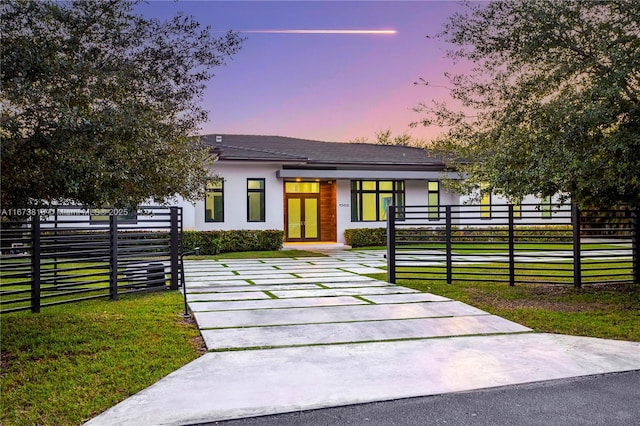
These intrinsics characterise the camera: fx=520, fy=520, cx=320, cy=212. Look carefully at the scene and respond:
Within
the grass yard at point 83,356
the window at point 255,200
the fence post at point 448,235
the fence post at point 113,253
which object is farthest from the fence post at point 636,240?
the window at point 255,200

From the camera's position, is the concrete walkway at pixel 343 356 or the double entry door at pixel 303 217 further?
the double entry door at pixel 303 217

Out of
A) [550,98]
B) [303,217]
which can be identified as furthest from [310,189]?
[550,98]

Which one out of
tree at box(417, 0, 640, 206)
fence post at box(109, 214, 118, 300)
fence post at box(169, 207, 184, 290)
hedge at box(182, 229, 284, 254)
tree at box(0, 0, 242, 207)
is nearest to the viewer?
tree at box(0, 0, 242, 207)

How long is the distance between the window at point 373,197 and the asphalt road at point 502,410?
18.5m

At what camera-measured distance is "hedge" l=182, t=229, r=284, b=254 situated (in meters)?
18.3

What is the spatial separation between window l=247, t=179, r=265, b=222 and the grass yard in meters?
13.0

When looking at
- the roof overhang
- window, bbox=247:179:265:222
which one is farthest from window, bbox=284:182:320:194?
window, bbox=247:179:265:222

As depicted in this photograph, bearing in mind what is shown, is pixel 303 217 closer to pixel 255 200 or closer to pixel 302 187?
pixel 302 187

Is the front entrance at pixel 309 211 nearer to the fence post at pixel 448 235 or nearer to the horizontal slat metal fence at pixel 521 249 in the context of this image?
the horizontal slat metal fence at pixel 521 249

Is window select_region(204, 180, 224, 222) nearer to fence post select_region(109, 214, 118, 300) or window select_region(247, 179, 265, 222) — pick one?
window select_region(247, 179, 265, 222)

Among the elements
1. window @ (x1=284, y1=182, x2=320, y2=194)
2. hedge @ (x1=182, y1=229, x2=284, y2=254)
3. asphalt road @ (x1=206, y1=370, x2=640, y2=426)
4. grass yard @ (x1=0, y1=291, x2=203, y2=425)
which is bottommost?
asphalt road @ (x1=206, y1=370, x2=640, y2=426)

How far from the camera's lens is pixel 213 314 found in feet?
23.4

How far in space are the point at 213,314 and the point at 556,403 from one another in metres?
4.60

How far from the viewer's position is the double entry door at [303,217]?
75.8ft
